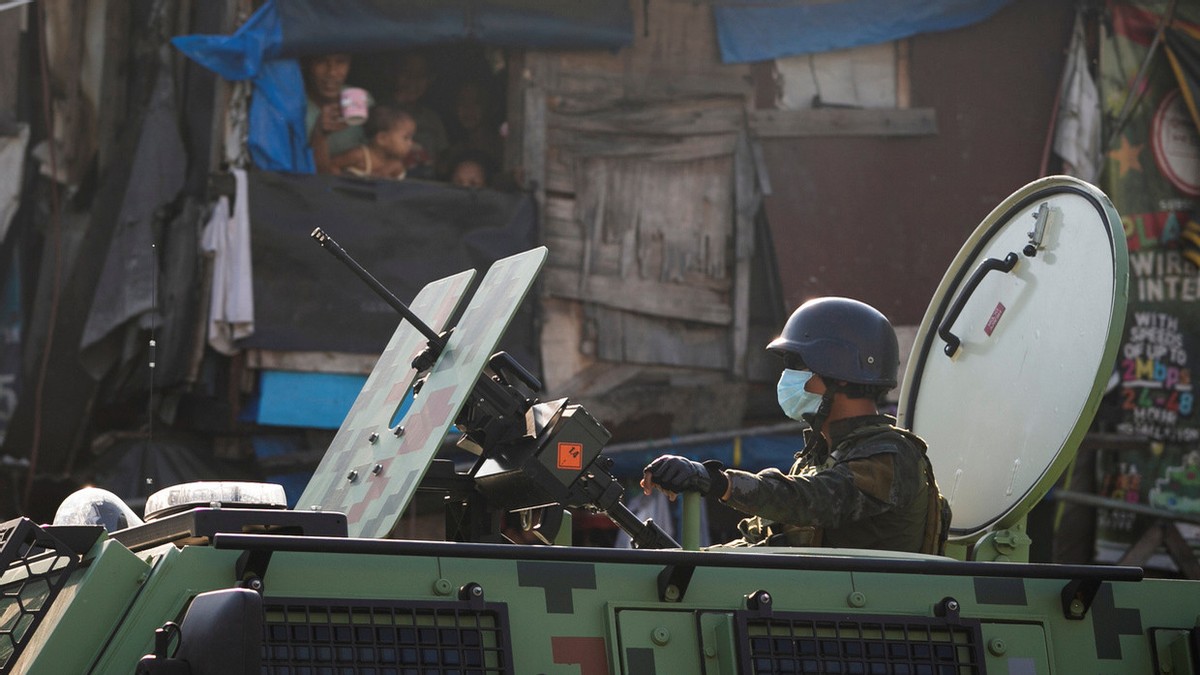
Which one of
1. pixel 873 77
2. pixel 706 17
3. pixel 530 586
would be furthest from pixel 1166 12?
pixel 530 586

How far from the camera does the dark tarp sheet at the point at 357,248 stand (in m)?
12.4

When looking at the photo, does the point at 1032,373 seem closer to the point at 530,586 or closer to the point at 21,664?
the point at 530,586

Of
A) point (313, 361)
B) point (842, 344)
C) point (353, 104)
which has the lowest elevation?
point (313, 361)

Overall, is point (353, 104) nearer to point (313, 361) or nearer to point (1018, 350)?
point (313, 361)

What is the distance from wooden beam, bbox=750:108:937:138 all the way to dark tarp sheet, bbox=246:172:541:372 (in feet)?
7.74

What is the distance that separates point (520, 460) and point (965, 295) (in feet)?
6.67

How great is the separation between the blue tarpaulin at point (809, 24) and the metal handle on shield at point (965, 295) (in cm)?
825

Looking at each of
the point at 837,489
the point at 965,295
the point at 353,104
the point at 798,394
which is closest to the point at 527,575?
the point at 837,489

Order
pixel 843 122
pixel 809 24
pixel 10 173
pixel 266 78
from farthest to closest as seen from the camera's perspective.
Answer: pixel 843 122 < pixel 809 24 < pixel 10 173 < pixel 266 78

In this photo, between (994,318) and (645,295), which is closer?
(994,318)

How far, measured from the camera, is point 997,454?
557 cm

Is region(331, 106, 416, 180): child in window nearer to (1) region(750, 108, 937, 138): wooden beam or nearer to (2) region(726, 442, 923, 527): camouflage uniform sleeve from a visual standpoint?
(1) region(750, 108, 937, 138): wooden beam

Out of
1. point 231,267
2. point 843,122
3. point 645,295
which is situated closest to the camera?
point 231,267

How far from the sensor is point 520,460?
187 inches
